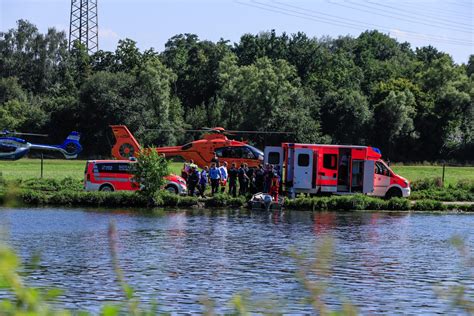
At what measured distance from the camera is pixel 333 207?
1453 inches

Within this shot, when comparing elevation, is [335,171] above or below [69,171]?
above

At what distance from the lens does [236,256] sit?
22422mm

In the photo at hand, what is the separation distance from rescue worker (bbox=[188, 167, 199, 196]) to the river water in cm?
285

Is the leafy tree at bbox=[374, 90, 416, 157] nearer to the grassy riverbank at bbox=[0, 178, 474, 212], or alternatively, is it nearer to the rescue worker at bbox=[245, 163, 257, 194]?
the grassy riverbank at bbox=[0, 178, 474, 212]

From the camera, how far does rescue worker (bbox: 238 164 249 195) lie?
123ft

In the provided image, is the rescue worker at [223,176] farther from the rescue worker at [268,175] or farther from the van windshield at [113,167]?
the van windshield at [113,167]

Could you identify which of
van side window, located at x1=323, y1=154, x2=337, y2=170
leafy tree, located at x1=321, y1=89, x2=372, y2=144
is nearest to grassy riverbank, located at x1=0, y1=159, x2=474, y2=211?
van side window, located at x1=323, y1=154, x2=337, y2=170

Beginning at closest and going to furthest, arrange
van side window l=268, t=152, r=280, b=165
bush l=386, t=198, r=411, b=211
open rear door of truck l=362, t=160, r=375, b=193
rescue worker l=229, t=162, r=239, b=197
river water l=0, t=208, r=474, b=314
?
river water l=0, t=208, r=474, b=314
bush l=386, t=198, r=411, b=211
rescue worker l=229, t=162, r=239, b=197
open rear door of truck l=362, t=160, r=375, b=193
van side window l=268, t=152, r=280, b=165

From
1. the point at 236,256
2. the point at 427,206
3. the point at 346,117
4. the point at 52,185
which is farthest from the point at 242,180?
the point at 346,117

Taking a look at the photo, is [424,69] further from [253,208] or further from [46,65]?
[253,208]

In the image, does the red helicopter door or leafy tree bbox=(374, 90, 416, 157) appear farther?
leafy tree bbox=(374, 90, 416, 157)

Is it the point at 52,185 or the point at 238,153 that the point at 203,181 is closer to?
the point at 238,153

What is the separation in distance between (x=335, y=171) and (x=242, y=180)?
14.1 feet

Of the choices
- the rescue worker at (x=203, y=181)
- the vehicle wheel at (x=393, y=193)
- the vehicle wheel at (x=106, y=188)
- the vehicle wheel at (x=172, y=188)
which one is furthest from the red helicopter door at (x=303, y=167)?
the vehicle wheel at (x=106, y=188)
